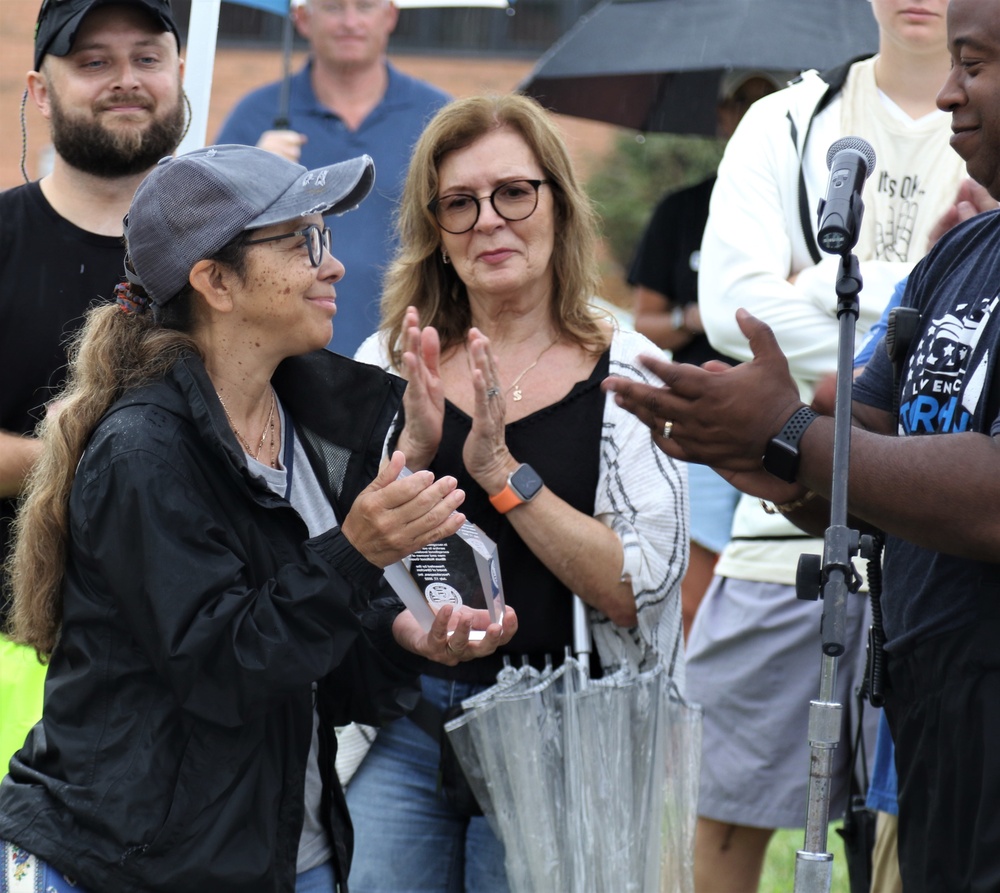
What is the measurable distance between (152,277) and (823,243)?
1.24 metres

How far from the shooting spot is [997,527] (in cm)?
225

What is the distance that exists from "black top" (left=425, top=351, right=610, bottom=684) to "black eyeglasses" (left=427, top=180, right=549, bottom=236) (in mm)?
451

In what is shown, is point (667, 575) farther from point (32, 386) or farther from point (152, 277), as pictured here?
point (32, 386)

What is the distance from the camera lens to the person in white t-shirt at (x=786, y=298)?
3.71m

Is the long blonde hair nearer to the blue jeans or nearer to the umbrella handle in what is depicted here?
the umbrella handle

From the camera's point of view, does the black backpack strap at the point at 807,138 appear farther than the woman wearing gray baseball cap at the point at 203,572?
Yes

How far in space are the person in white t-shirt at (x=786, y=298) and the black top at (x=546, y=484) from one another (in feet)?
2.19

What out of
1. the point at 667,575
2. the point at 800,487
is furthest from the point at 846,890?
the point at 800,487

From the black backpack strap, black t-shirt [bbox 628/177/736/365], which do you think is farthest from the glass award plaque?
black t-shirt [bbox 628/177/736/365]

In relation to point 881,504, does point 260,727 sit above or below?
below

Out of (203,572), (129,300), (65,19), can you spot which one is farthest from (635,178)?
(203,572)

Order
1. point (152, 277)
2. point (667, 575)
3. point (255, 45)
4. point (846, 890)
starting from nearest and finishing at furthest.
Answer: point (152, 277), point (667, 575), point (846, 890), point (255, 45)

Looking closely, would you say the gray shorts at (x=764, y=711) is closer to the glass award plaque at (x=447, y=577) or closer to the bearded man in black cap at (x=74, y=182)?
the glass award plaque at (x=447, y=577)

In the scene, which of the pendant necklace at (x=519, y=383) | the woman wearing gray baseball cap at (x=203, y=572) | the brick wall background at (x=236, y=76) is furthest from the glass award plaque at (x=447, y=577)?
the brick wall background at (x=236, y=76)
